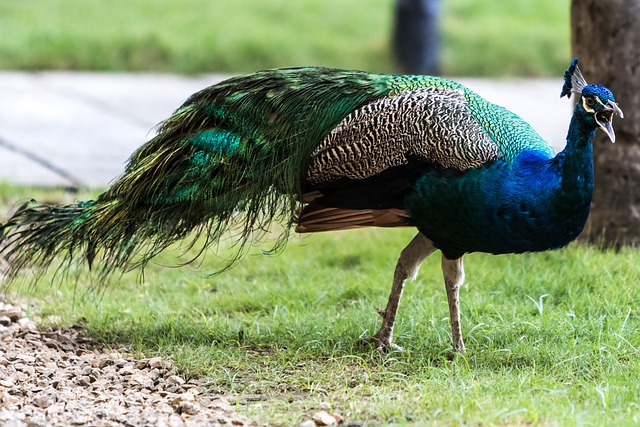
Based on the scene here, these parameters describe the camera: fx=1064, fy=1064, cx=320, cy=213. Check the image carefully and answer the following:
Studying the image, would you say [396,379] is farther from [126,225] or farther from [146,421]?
[126,225]

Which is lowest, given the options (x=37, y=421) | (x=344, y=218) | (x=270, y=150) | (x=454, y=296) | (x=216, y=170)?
(x=37, y=421)

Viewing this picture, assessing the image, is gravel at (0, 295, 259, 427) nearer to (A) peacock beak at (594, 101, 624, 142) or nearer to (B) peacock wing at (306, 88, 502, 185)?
(B) peacock wing at (306, 88, 502, 185)

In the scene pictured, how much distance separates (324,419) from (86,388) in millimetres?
1047

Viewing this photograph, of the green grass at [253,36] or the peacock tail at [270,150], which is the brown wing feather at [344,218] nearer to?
the peacock tail at [270,150]

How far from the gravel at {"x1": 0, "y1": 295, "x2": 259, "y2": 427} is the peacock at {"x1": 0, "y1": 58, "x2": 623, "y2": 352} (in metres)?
0.41

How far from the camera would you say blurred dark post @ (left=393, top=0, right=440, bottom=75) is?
1096cm

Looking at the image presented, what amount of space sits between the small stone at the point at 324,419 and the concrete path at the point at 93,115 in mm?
4119

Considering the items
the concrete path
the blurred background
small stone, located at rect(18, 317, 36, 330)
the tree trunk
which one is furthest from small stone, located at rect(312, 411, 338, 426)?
the blurred background

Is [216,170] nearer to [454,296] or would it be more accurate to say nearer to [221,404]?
[221,404]

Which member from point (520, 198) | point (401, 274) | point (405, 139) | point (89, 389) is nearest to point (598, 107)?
point (520, 198)

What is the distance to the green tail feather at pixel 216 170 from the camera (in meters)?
4.56

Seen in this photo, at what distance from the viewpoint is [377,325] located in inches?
197

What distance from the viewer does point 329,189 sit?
15.0ft

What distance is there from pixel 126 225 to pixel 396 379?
4.55 ft
